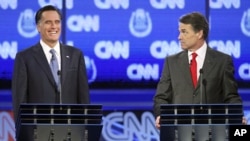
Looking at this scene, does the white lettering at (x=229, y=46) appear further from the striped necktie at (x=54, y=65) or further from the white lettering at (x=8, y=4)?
the striped necktie at (x=54, y=65)

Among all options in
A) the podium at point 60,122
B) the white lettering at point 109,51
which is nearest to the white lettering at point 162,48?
the white lettering at point 109,51

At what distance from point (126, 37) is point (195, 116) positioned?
2638mm

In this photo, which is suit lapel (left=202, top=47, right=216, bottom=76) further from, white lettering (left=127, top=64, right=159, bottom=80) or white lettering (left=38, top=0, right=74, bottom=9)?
white lettering (left=38, top=0, right=74, bottom=9)

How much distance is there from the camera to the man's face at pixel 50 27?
20.3ft

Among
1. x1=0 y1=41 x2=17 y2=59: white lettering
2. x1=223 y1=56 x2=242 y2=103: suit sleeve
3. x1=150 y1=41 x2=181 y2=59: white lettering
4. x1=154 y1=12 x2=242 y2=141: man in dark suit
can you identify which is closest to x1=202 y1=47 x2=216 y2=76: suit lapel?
x1=154 y1=12 x2=242 y2=141: man in dark suit

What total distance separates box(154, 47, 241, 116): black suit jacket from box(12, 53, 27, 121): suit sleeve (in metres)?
0.89

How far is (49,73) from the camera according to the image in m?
6.10

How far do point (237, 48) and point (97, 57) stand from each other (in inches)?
47.2

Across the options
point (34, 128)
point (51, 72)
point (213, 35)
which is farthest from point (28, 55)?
point (213, 35)

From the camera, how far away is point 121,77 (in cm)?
771

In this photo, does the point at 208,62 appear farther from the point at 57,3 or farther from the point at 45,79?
the point at 57,3

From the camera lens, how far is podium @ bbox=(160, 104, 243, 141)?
16.9 ft

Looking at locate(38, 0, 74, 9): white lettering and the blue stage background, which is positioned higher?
locate(38, 0, 74, 9): white lettering

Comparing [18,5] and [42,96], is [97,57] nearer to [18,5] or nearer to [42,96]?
[18,5]
